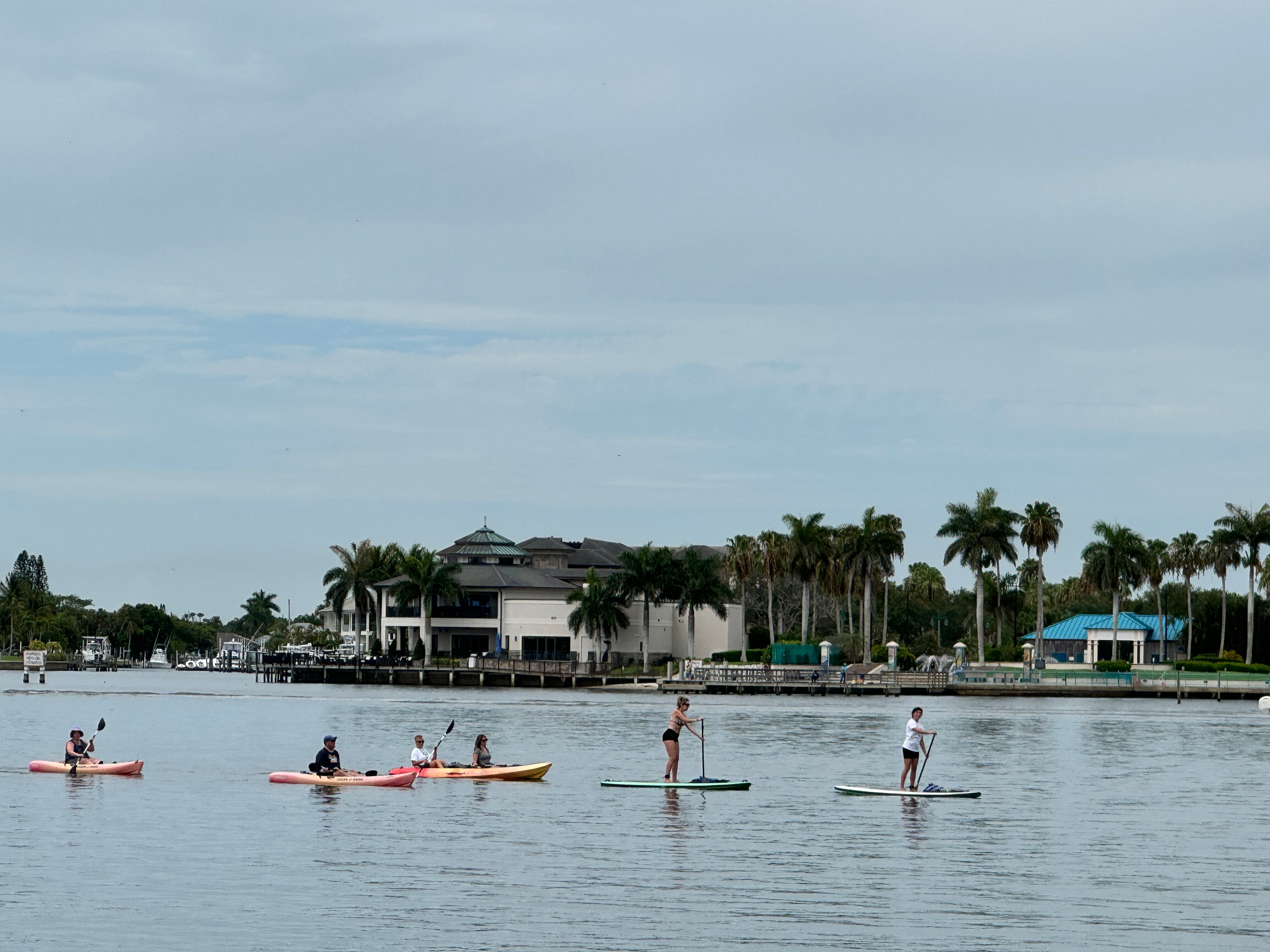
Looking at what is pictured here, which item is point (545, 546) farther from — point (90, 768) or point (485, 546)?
point (90, 768)

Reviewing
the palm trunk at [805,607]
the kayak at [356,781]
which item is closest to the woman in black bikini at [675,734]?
the kayak at [356,781]

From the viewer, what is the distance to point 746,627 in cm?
16062

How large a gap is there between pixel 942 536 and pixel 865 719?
59.3 m

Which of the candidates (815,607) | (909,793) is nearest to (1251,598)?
(815,607)

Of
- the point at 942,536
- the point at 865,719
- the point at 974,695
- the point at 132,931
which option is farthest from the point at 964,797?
the point at 942,536

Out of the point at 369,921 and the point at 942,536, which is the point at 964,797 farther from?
the point at 942,536

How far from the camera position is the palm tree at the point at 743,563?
151875mm

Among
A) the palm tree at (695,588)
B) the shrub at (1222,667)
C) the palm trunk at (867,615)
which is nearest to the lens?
the shrub at (1222,667)

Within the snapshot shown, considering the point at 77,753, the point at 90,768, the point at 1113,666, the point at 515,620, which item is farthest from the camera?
the point at 515,620

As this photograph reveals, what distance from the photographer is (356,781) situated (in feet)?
139

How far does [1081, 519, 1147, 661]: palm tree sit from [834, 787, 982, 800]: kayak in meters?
102

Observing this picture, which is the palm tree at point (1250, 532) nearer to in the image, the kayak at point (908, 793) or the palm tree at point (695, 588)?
the palm tree at point (695, 588)

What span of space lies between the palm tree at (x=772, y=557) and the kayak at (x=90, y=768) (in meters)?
101

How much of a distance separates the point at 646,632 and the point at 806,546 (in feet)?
55.8
